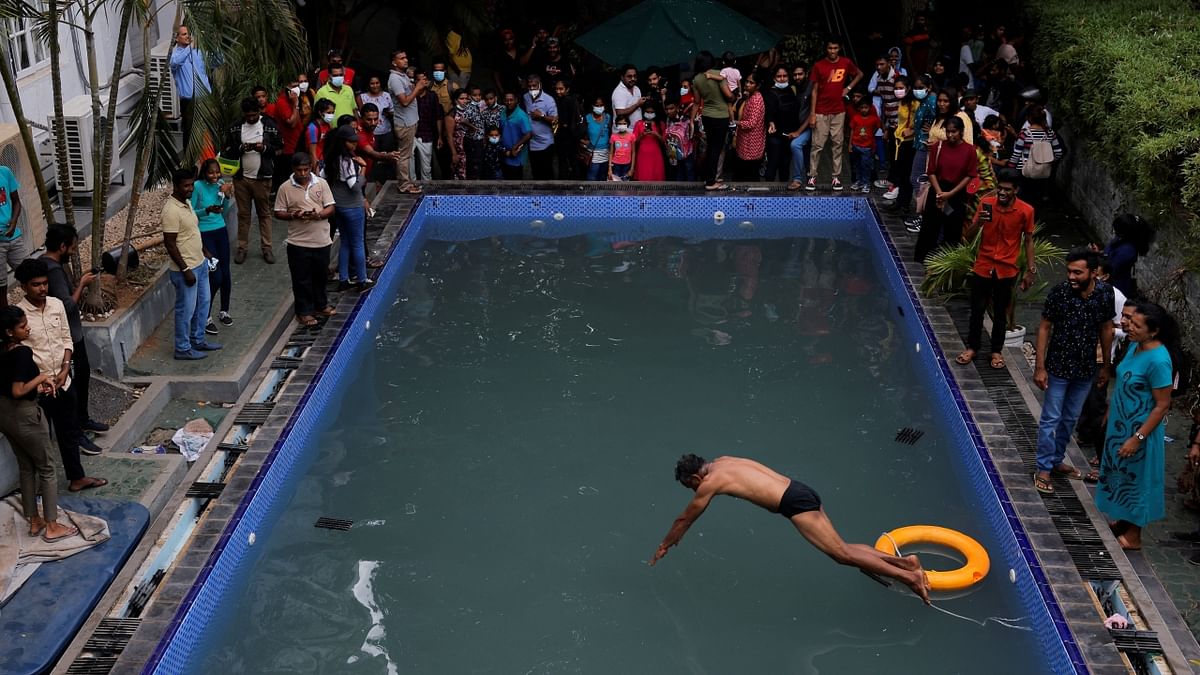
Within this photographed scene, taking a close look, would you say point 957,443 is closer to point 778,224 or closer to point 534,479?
point 534,479

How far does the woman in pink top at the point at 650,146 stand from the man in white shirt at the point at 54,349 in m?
8.55

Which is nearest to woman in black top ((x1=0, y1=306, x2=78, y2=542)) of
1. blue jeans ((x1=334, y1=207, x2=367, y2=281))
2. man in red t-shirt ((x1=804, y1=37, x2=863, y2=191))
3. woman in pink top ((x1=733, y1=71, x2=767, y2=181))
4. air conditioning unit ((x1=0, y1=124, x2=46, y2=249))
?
air conditioning unit ((x1=0, y1=124, x2=46, y2=249))

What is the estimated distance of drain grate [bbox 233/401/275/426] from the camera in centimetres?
978

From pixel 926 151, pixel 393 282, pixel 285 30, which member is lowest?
pixel 393 282

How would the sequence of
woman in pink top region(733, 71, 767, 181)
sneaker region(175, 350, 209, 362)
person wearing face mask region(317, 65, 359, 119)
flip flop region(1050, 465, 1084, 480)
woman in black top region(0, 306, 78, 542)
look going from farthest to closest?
woman in pink top region(733, 71, 767, 181), person wearing face mask region(317, 65, 359, 119), sneaker region(175, 350, 209, 362), flip flop region(1050, 465, 1084, 480), woman in black top region(0, 306, 78, 542)

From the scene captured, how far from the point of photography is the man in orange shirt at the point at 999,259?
1007 cm

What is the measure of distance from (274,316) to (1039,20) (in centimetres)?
1114

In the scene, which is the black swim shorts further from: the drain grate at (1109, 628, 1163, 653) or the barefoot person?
the drain grate at (1109, 628, 1163, 653)

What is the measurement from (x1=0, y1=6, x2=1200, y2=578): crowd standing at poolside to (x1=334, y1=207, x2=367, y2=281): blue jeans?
0.02 m

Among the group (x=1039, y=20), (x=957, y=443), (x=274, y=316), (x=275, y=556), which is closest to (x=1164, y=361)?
(x=957, y=443)

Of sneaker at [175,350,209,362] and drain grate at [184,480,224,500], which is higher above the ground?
sneaker at [175,350,209,362]

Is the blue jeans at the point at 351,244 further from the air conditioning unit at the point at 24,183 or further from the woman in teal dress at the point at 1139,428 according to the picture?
the woman in teal dress at the point at 1139,428

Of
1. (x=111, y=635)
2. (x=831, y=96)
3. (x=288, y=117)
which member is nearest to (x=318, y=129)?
(x=288, y=117)

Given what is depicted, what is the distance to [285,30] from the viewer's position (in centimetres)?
1186
